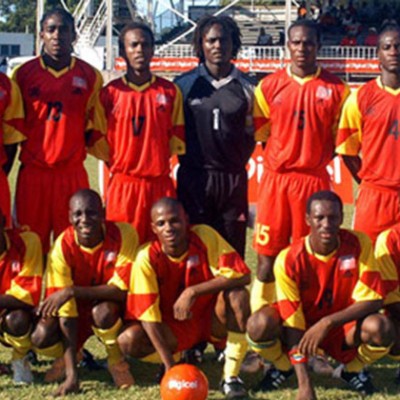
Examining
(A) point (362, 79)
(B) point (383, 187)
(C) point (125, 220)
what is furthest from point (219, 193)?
(A) point (362, 79)

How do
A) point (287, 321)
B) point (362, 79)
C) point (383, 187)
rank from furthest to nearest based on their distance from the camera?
point (362, 79)
point (383, 187)
point (287, 321)

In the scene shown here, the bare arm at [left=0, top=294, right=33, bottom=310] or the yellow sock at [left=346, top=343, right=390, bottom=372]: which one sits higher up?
the bare arm at [left=0, top=294, right=33, bottom=310]

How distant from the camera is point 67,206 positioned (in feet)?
18.6

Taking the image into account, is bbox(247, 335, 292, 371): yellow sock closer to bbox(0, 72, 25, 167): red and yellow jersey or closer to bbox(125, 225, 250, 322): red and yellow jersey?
bbox(125, 225, 250, 322): red and yellow jersey

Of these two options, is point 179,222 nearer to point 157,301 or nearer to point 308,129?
point 157,301

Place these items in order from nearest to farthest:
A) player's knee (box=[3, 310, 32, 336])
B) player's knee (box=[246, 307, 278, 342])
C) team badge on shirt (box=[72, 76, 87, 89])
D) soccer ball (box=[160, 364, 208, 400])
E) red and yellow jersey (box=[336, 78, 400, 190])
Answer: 1. soccer ball (box=[160, 364, 208, 400])
2. player's knee (box=[246, 307, 278, 342])
3. player's knee (box=[3, 310, 32, 336])
4. red and yellow jersey (box=[336, 78, 400, 190])
5. team badge on shirt (box=[72, 76, 87, 89])

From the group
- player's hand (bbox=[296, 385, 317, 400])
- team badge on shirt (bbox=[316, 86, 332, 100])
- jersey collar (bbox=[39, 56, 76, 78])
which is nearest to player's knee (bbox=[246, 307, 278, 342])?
player's hand (bbox=[296, 385, 317, 400])

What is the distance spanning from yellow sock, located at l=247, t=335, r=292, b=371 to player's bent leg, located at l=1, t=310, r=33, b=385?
Answer: 1.24m

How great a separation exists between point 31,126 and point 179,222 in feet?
4.27

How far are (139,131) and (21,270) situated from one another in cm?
115

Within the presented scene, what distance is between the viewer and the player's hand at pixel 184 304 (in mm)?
4895

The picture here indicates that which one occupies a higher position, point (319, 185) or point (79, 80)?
point (79, 80)

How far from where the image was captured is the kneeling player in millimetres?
4809

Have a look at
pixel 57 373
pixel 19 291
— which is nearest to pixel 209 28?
pixel 19 291
